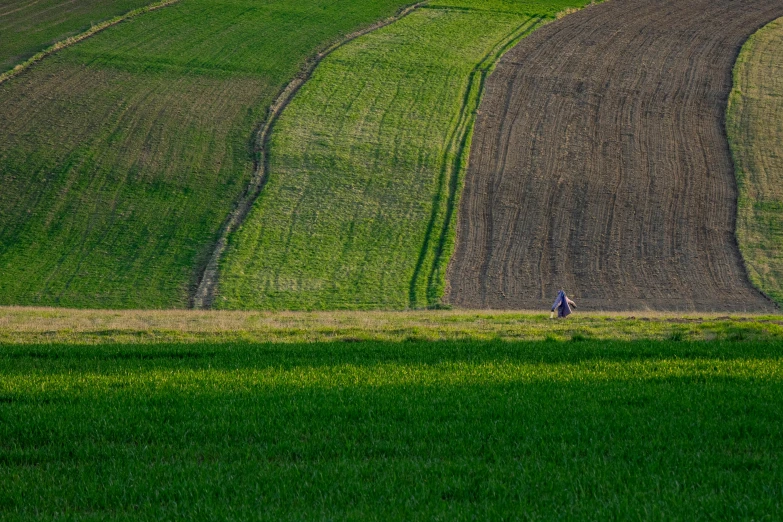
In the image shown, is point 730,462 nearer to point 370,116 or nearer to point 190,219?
point 190,219

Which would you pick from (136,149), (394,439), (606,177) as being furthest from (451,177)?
(394,439)

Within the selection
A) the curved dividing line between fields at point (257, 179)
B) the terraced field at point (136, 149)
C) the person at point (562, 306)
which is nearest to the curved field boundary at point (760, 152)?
the person at point (562, 306)

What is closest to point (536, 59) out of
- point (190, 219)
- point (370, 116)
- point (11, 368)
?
point (370, 116)

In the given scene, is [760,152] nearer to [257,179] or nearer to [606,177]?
[606,177]

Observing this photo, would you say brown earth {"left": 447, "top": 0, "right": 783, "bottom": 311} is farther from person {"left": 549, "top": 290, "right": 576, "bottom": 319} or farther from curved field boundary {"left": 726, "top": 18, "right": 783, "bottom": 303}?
person {"left": 549, "top": 290, "right": 576, "bottom": 319}

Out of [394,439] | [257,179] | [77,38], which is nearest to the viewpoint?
[394,439]

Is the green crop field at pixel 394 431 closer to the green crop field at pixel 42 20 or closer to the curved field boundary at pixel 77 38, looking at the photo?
the curved field boundary at pixel 77 38
